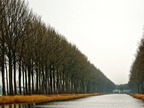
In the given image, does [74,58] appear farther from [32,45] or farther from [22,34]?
[22,34]

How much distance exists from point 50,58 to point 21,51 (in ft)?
50.4

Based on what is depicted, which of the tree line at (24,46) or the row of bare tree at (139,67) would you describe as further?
the row of bare tree at (139,67)

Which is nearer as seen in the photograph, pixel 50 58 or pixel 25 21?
pixel 25 21

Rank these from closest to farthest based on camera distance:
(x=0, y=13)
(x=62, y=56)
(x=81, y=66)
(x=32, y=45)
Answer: (x=0, y=13), (x=32, y=45), (x=62, y=56), (x=81, y=66)

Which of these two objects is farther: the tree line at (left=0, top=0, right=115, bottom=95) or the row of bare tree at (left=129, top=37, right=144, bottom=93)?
the row of bare tree at (left=129, top=37, right=144, bottom=93)

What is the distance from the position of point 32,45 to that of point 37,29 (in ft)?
12.8

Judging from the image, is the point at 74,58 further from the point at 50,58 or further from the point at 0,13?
the point at 0,13

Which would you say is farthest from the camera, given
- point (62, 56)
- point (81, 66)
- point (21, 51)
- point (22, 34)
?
point (81, 66)

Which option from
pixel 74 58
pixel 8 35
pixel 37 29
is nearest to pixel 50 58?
pixel 37 29

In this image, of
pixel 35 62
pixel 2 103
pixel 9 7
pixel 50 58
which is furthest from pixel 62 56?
pixel 2 103

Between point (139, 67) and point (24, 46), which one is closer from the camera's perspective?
point (24, 46)

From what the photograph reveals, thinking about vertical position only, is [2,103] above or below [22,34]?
below

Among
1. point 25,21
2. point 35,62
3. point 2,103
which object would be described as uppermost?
point 25,21

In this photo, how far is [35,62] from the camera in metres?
56.8
